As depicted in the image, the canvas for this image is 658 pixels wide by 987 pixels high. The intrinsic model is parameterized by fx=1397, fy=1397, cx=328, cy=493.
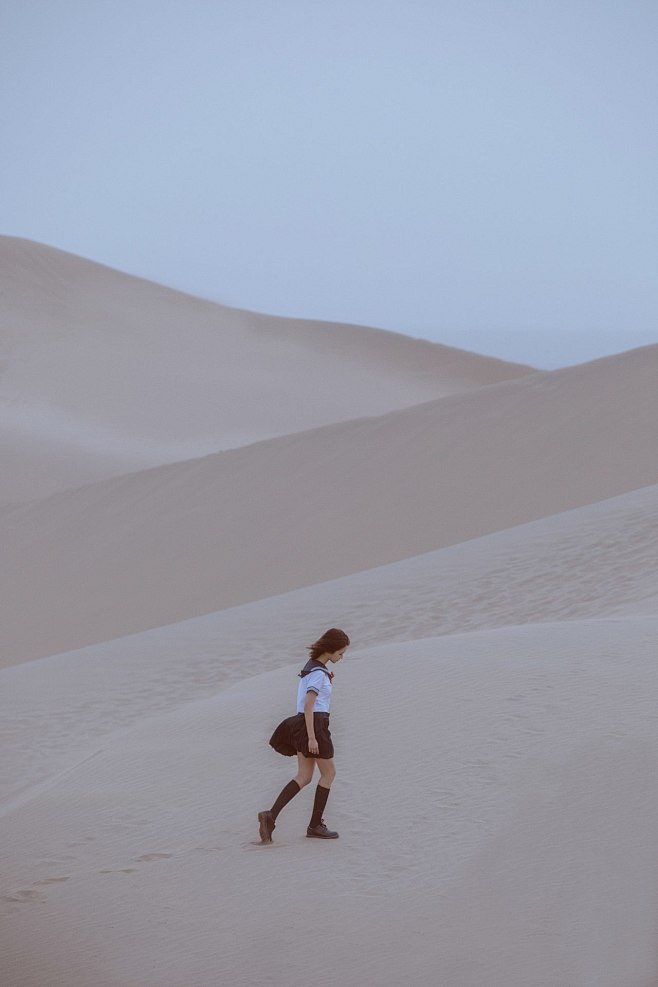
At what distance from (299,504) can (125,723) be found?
1087 cm

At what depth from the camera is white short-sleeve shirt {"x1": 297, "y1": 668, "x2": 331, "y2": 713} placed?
631cm

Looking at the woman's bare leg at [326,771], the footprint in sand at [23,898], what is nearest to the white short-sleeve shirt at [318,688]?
the woman's bare leg at [326,771]

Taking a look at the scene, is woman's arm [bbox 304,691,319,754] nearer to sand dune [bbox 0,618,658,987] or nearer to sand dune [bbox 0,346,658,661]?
sand dune [bbox 0,618,658,987]

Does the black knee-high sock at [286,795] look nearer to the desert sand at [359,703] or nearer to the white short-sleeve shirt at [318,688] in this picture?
the desert sand at [359,703]

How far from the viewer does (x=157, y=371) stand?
1889 inches

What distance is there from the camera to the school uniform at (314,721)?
6332mm

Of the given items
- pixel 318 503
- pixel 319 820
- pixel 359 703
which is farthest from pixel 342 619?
pixel 318 503

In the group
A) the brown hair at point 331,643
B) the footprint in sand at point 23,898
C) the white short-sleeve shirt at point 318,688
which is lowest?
the footprint in sand at point 23,898

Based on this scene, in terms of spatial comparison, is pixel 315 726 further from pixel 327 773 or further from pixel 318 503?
pixel 318 503

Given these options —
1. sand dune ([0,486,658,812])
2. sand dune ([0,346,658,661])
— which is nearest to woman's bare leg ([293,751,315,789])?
sand dune ([0,486,658,812])

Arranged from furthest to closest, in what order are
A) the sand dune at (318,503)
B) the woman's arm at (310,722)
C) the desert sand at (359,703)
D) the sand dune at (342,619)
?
the sand dune at (318,503) < the sand dune at (342,619) < the woman's arm at (310,722) < the desert sand at (359,703)

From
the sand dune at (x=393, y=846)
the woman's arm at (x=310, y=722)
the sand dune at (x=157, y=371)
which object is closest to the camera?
the sand dune at (x=393, y=846)

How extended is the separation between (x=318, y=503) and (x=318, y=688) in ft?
49.1

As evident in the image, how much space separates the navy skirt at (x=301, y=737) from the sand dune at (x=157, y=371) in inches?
931
